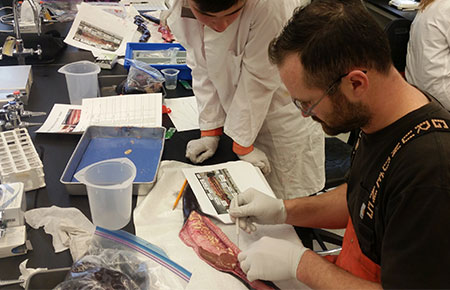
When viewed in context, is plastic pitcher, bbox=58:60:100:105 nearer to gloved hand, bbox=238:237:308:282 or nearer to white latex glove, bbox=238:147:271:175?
white latex glove, bbox=238:147:271:175

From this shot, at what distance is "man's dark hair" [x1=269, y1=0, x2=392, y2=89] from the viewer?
2.89ft

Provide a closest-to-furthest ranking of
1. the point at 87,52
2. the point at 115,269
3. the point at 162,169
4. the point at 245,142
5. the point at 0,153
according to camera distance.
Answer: the point at 115,269
the point at 0,153
the point at 162,169
the point at 245,142
the point at 87,52

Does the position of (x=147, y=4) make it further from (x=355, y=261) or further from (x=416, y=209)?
(x=416, y=209)

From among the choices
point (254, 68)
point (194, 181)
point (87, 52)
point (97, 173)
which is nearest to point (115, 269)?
point (97, 173)

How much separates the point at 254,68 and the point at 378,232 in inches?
28.9

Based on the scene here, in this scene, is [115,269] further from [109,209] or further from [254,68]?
[254,68]

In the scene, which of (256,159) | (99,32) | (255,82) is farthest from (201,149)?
(99,32)

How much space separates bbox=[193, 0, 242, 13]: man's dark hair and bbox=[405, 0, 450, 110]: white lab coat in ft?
5.76

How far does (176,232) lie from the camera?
1.12 meters

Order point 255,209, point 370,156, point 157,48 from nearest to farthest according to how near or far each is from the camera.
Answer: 1. point 370,156
2. point 255,209
3. point 157,48

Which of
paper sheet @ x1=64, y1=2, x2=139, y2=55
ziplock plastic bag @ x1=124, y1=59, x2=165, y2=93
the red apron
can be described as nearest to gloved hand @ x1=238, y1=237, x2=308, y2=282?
the red apron

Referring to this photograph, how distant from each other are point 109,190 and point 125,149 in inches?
15.3

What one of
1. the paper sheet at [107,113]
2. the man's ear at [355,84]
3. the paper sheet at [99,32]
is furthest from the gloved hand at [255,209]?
the paper sheet at [99,32]

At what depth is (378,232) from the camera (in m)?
0.96
